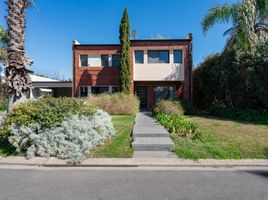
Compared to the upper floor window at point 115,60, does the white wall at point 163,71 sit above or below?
below

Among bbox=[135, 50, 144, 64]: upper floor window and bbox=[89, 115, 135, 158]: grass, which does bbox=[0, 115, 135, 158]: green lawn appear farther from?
bbox=[135, 50, 144, 64]: upper floor window

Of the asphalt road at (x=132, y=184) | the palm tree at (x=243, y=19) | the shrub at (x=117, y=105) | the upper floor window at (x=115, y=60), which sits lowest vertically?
the asphalt road at (x=132, y=184)

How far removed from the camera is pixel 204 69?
2117 centimetres

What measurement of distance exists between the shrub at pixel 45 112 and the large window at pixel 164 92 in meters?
15.1

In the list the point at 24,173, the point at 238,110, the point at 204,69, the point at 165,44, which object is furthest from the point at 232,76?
the point at 24,173

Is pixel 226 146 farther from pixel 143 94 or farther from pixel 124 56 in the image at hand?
pixel 143 94

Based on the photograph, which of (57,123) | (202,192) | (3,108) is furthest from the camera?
(3,108)

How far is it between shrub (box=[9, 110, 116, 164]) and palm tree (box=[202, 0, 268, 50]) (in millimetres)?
12568

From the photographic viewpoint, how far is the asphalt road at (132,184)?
4363mm

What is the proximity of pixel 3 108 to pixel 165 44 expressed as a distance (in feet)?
56.6

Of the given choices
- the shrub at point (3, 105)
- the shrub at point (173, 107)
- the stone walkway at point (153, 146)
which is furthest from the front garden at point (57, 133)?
the shrub at point (3, 105)

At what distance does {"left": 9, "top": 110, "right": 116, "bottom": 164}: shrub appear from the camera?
6844mm

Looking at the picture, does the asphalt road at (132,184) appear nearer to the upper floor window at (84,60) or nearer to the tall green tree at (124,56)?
the tall green tree at (124,56)

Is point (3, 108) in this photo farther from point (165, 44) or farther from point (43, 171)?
point (43, 171)
